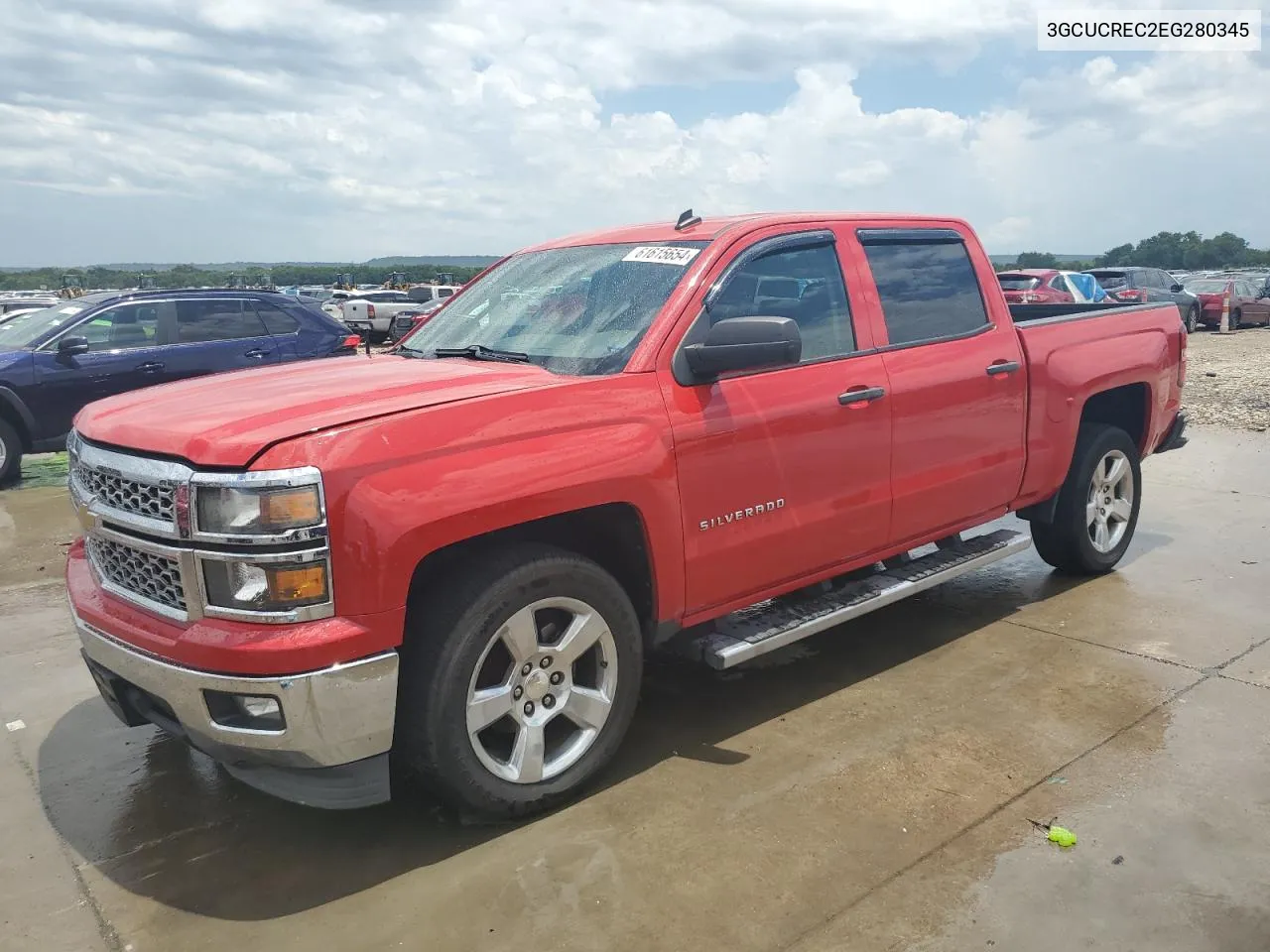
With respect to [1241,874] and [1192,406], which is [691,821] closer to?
[1241,874]

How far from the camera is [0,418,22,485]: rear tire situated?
919cm

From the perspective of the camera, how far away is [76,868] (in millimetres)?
3117

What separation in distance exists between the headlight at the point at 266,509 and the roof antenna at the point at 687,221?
211cm

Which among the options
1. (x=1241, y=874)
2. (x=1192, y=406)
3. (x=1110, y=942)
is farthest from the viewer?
(x=1192, y=406)

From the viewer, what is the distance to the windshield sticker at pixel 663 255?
3.83 meters

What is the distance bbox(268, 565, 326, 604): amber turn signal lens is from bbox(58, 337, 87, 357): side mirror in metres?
7.80

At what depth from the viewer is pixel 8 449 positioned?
9.20 m

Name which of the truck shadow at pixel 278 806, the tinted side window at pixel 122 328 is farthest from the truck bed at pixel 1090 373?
the tinted side window at pixel 122 328

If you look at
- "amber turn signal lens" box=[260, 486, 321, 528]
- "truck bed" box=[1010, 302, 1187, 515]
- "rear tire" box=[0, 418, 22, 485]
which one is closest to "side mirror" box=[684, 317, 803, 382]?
"amber turn signal lens" box=[260, 486, 321, 528]

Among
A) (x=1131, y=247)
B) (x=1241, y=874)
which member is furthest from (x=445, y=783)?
(x=1131, y=247)

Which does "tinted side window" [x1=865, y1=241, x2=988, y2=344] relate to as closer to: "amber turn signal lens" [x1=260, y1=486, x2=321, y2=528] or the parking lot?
the parking lot

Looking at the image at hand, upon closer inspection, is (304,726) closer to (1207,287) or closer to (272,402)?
(272,402)

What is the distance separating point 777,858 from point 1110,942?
0.91m

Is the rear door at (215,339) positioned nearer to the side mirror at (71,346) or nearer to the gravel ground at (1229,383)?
the side mirror at (71,346)
